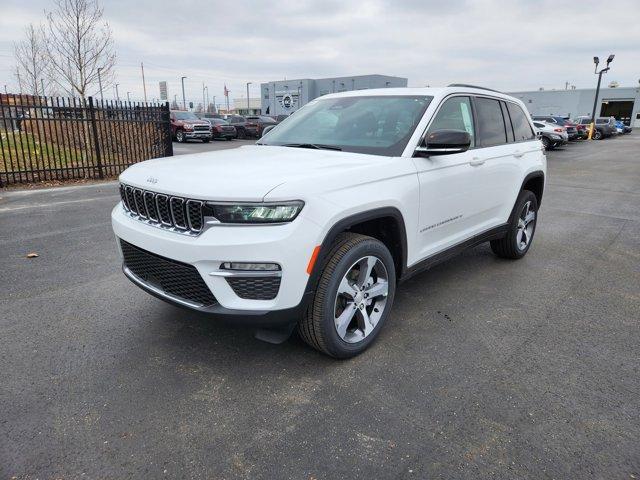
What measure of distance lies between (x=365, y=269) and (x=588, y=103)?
7006 cm

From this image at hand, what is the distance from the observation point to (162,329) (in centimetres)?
347

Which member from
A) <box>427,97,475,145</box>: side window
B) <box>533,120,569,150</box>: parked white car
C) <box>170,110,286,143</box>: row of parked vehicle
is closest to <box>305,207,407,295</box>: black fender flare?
<box>427,97,475,145</box>: side window

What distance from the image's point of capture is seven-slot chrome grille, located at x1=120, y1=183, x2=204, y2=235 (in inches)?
101

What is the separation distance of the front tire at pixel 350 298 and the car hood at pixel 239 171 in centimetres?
51

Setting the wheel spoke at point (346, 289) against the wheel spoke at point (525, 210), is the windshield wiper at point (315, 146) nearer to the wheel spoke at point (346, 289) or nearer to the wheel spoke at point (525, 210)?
the wheel spoke at point (346, 289)

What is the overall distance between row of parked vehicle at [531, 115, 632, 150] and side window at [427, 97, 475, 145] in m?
13.8

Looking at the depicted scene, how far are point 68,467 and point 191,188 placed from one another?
4.95ft

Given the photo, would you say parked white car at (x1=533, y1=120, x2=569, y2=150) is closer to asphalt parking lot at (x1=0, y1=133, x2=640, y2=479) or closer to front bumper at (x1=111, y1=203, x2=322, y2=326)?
asphalt parking lot at (x1=0, y1=133, x2=640, y2=479)

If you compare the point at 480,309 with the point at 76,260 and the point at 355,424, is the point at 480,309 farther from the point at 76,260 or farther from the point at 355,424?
the point at 76,260

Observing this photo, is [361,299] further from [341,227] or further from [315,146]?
[315,146]

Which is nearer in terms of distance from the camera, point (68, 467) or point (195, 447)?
point (68, 467)

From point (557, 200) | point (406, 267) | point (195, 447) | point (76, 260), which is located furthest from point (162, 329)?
point (557, 200)

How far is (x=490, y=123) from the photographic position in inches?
175

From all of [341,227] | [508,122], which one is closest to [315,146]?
[341,227]
